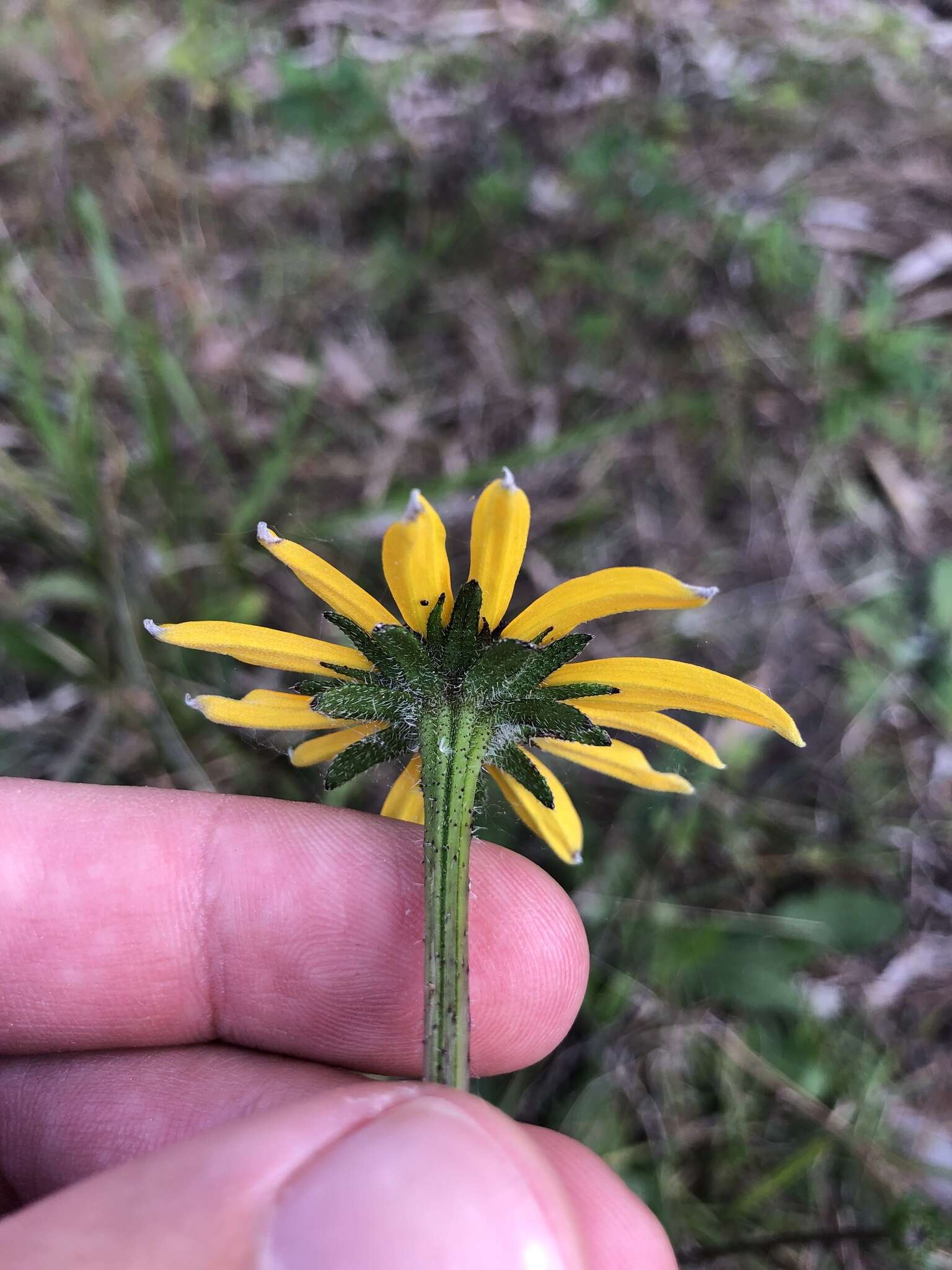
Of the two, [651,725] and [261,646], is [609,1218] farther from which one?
[261,646]

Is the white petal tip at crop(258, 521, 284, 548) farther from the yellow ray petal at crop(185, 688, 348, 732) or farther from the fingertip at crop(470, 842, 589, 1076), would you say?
the fingertip at crop(470, 842, 589, 1076)

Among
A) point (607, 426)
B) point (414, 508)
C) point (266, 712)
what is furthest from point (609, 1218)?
Answer: point (607, 426)

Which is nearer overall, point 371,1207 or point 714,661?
point 371,1207

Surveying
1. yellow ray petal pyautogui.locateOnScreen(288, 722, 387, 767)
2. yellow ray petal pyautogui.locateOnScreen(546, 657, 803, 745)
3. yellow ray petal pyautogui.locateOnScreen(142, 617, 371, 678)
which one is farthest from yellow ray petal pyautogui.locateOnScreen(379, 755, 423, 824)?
yellow ray petal pyautogui.locateOnScreen(546, 657, 803, 745)

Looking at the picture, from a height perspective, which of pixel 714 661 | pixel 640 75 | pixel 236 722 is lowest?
pixel 714 661

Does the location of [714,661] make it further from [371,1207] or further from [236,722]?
[371,1207]

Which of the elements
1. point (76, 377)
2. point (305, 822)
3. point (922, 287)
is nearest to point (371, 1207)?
point (305, 822)
